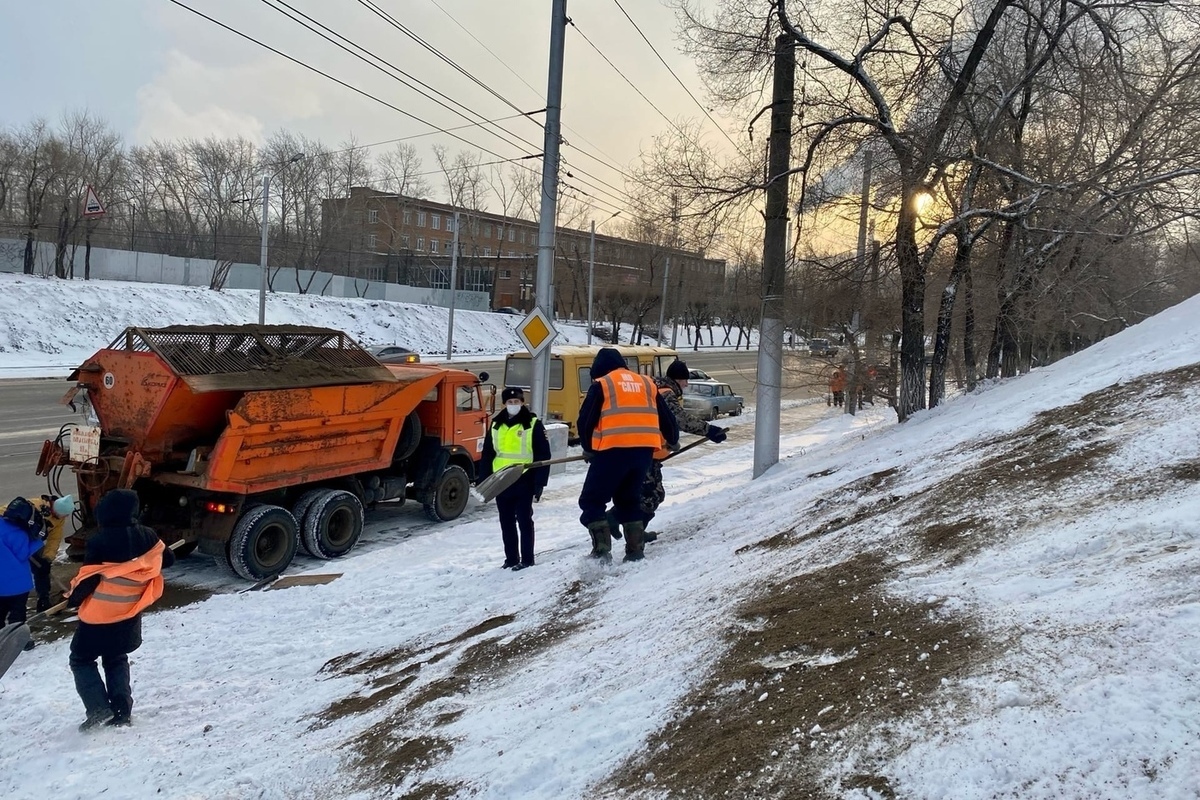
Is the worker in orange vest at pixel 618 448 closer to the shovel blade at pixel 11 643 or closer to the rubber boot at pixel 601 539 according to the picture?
the rubber boot at pixel 601 539

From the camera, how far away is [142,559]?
449cm

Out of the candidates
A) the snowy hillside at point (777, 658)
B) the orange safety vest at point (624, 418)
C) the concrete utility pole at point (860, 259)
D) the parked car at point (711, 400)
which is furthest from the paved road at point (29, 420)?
the orange safety vest at point (624, 418)

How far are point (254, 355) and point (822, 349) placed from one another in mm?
9428

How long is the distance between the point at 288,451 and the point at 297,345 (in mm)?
1424

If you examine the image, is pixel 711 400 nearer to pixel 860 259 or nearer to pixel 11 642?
pixel 860 259

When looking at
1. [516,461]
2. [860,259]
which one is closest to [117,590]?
[516,461]

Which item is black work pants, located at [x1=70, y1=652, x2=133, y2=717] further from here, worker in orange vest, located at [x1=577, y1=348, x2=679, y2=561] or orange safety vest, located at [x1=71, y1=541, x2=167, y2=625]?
worker in orange vest, located at [x1=577, y1=348, x2=679, y2=561]

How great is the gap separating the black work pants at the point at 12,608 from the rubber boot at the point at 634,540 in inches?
170

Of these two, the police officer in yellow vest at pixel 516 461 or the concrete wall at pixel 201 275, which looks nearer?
the police officer in yellow vest at pixel 516 461

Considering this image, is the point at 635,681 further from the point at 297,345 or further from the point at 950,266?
the point at 950,266

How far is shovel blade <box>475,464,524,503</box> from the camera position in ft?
22.0

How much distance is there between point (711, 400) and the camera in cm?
2388

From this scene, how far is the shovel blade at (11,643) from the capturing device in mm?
4570

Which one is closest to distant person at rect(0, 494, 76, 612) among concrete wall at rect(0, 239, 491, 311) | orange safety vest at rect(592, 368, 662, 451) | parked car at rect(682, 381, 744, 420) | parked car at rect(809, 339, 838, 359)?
orange safety vest at rect(592, 368, 662, 451)
